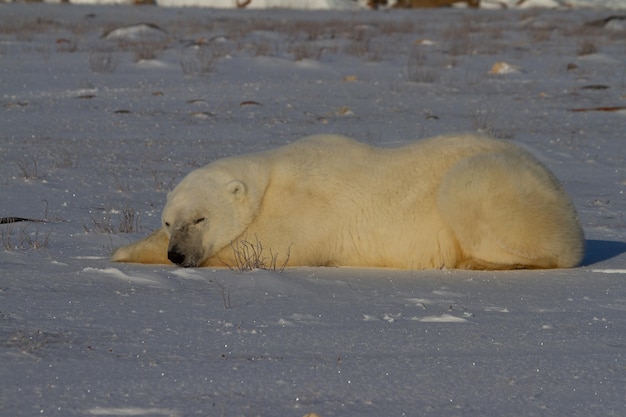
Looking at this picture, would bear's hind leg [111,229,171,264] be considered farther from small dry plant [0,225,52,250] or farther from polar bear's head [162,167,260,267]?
small dry plant [0,225,52,250]

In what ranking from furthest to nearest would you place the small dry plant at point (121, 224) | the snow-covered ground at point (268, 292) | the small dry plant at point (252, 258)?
the small dry plant at point (121, 224) → the small dry plant at point (252, 258) → the snow-covered ground at point (268, 292)

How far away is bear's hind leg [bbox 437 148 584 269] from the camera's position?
4914mm

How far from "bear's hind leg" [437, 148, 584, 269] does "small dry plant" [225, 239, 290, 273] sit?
2.66 ft

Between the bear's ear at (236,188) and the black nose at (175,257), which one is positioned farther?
the bear's ear at (236,188)

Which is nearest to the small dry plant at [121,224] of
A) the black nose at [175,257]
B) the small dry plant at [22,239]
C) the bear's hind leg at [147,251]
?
the small dry plant at [22,239]

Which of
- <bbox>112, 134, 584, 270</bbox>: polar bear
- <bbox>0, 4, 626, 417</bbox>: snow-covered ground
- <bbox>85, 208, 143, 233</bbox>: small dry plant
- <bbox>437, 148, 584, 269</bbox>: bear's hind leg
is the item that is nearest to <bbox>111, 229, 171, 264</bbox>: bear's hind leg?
<bbox>112, 134, 584, 270</bbox>: polar bear

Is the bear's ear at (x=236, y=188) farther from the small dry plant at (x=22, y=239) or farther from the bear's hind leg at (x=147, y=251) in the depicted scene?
the small dry plant at (x=22, y=239)

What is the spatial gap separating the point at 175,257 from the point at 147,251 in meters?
0.24

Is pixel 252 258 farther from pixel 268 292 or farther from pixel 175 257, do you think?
pixel 268 292

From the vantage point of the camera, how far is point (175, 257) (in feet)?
16.1

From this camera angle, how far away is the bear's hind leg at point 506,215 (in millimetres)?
4914

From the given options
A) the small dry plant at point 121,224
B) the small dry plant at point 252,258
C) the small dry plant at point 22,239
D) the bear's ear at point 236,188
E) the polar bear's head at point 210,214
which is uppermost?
the bear's ear at point 236,188

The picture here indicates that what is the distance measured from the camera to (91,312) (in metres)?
3.76

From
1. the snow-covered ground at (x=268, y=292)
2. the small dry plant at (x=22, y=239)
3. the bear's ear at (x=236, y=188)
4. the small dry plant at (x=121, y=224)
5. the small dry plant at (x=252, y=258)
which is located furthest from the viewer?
the small dry plant at (x=121, y=224)
